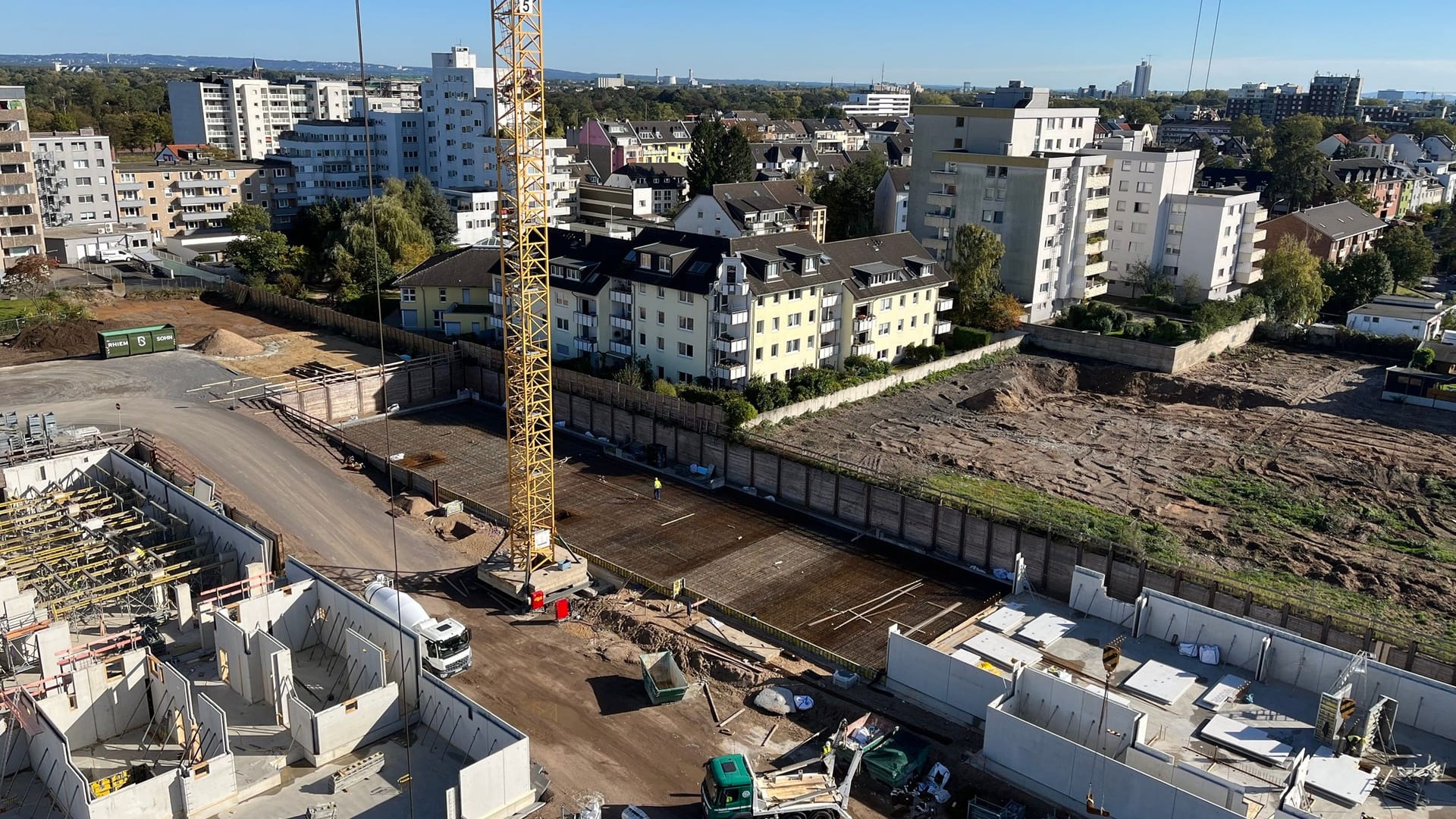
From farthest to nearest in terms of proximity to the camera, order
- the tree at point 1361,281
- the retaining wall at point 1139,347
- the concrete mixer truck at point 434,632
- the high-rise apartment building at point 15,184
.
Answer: the high-rise apartment building at point 15,184 → the tree at point 1361,281 → the retaining wall at point 1139,347 → the concrete mixer truck at point 434,632

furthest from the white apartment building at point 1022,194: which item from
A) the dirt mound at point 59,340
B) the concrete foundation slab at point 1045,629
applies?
the dirt mound at point 59,340

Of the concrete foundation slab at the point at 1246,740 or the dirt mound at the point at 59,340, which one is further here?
the dirt mound at the point at 59,340

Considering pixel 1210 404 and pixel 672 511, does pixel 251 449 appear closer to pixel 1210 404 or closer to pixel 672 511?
pixel 672 511

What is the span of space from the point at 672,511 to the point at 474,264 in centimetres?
2393

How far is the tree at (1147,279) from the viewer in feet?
207

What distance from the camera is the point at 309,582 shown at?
76.8 ft

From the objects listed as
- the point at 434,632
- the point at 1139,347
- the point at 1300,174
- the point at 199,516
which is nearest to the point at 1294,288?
the point at 1139,347

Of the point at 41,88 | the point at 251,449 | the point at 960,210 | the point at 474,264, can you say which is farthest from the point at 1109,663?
the point at 41,88

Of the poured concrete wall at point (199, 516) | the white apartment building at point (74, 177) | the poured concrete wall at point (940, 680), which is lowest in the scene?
the poured concrete wall at point (940, 680)

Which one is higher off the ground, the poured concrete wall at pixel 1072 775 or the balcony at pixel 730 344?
the balcony at pixel 730 344

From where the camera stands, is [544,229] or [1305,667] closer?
[1305,667]

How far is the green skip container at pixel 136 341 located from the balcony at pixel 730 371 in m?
28.3

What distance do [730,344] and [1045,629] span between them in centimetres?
2029

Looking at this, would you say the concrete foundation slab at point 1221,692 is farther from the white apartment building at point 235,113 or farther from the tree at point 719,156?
the white apartment building at point 235,113
